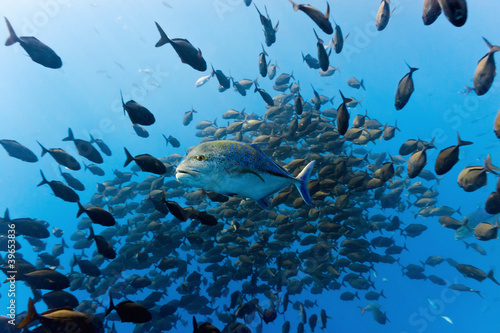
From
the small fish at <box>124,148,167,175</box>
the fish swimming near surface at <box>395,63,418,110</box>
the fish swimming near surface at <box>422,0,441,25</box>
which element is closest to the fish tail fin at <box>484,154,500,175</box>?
the fish swimming near surface at <box>395,63,418,110</box>

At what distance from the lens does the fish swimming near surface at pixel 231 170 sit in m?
2.33

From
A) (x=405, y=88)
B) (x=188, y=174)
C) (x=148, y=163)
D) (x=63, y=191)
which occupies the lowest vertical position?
(x=188, y=174)

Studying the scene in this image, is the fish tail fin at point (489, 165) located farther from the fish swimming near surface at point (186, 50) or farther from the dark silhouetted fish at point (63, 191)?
Answer: the dark silhouetted fish at point (63, 191)

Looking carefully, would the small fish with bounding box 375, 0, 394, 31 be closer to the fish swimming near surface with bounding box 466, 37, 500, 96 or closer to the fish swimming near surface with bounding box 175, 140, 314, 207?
the fish swimming near surface with bounding box 466, 37, 500, 96

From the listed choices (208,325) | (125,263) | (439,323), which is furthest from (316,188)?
(439,323)

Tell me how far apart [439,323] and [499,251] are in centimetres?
1799

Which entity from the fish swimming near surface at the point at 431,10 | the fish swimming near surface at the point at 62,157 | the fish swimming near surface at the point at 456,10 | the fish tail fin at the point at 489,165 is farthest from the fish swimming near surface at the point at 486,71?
the fish swimming near surface at the point at 62,157

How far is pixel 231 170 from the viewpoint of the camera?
239cm

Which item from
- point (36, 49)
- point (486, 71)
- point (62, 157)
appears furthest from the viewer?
point (62, 157)

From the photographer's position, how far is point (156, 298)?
7.79m

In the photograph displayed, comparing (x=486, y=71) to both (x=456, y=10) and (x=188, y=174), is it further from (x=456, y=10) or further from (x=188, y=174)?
(x=188, y=174)

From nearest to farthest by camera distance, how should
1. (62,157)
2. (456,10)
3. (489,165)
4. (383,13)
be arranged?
1. (456,10)
2. (489,165)
3. (62,157)
4. (383,13)

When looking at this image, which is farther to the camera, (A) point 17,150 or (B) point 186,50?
(A) point 17,150

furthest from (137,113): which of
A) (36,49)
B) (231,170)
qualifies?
(231,170)
